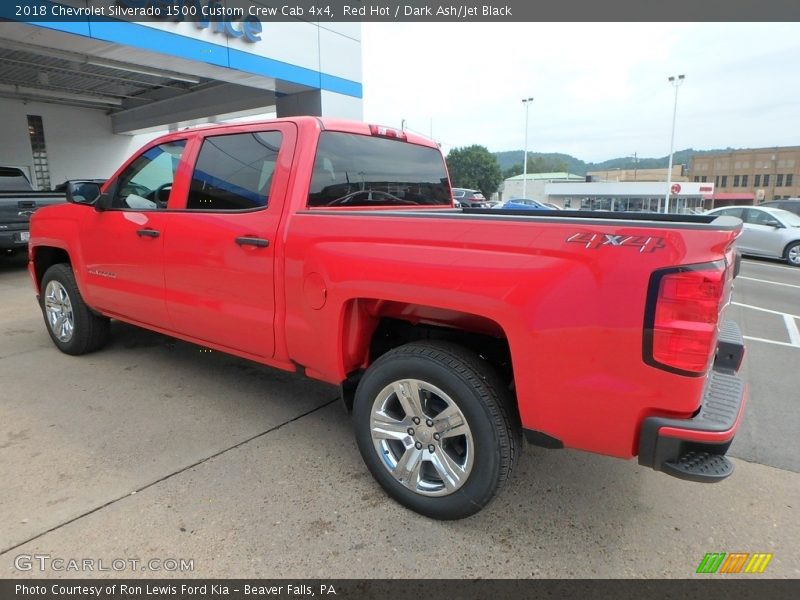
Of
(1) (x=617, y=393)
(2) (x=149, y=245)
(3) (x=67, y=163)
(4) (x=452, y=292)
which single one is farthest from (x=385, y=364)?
(3) (x=67, y=163)

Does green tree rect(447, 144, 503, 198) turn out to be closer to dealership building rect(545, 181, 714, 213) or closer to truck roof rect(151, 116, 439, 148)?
dealership building rect(545, 181, 714, 213)

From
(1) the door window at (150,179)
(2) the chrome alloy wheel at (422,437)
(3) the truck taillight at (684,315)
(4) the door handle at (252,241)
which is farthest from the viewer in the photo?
(1) the door window at (150,179)

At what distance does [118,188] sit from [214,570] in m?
3.14

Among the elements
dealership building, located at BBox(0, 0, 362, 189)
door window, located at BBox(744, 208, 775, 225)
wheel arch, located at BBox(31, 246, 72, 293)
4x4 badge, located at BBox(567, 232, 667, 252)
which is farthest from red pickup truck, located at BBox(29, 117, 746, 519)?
door window, located at BBox(744, 208, 775, 225)

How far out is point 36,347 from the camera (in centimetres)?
516

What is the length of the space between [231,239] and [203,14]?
9.17 metres

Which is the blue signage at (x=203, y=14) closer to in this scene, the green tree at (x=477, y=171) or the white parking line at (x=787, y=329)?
the white parking line at (x=787, y=329)

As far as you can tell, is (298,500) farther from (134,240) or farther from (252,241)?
(134,240)

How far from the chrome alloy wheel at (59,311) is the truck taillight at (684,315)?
4819 mm

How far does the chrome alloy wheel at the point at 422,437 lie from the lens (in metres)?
2.42

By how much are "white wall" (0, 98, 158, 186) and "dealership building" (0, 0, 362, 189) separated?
0.03 m

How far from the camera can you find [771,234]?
43.2ft

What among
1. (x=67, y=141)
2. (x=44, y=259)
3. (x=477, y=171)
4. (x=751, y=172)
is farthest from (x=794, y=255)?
(x=751, y=172)

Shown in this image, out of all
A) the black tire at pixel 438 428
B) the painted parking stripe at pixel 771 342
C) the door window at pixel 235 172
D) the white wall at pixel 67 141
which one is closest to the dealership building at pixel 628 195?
the white wall at pixel 67 141
